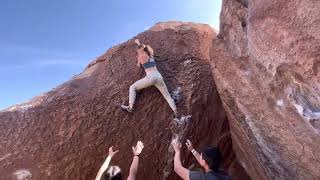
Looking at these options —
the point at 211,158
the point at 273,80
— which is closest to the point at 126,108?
the point at 273,80

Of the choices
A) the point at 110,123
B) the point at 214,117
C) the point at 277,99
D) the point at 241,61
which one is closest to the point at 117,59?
the point at 110,123

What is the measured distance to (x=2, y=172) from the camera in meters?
9.58

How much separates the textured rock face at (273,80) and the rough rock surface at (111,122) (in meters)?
1.13

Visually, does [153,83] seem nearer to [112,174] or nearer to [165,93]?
[165,93]

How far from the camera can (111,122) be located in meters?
10.1

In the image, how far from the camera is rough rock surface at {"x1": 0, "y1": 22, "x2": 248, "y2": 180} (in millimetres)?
9758

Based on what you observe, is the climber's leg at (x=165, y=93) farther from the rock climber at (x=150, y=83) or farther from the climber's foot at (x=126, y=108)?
the climber's foot at (x=126, y=108)

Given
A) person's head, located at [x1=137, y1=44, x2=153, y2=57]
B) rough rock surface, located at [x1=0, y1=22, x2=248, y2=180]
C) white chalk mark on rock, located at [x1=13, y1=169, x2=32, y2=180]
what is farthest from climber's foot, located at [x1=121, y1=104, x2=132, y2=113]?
white chalk mark on rock, located at [x1=13, y1=169, x2=32, y2=180]

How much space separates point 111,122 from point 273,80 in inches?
156

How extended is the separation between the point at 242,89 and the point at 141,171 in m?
2.88

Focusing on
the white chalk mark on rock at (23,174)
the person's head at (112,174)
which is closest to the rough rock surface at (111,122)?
the white chalk mark on rock at (23,174)

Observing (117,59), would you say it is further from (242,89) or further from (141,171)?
(242,89)

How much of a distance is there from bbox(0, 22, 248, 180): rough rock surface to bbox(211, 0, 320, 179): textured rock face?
44.7 inches

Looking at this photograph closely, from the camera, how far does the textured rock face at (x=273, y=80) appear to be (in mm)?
6637
